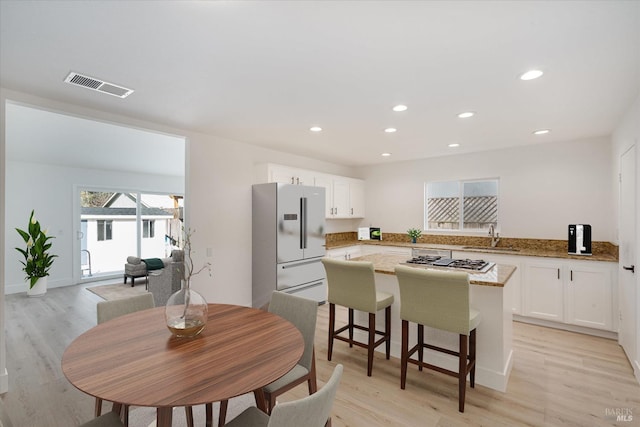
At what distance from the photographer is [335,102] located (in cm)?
281

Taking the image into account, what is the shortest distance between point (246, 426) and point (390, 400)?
1.43m

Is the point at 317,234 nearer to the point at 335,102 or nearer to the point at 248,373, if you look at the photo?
the point at 335,102

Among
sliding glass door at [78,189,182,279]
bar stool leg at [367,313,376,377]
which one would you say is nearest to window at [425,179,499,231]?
bar stool leg at [367,313,376,377]

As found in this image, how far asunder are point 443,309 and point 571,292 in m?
2.63

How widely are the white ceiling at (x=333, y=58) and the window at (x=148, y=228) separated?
565 centimetres

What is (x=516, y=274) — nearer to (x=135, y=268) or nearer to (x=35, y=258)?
(x=135, y=268)

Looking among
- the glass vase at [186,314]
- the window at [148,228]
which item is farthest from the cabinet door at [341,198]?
the window at [148,228]

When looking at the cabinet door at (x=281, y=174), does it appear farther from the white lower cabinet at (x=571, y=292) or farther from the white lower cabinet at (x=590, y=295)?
the white lower cabinet at (x=590, y=295)

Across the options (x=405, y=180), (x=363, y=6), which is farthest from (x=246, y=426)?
(x=405, y=180)

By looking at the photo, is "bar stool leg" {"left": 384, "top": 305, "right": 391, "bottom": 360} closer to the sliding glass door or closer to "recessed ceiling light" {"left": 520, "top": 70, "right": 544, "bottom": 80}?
"recessed ceiling light" {"left": 520, "top": 70, "right": 544, "bottom": 80}

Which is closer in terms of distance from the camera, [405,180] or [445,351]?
[445,351]

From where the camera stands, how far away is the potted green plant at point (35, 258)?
5.56 m

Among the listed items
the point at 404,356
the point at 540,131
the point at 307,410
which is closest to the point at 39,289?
the point at 404,356

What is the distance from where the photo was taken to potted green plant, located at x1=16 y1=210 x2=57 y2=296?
18.3 ft
